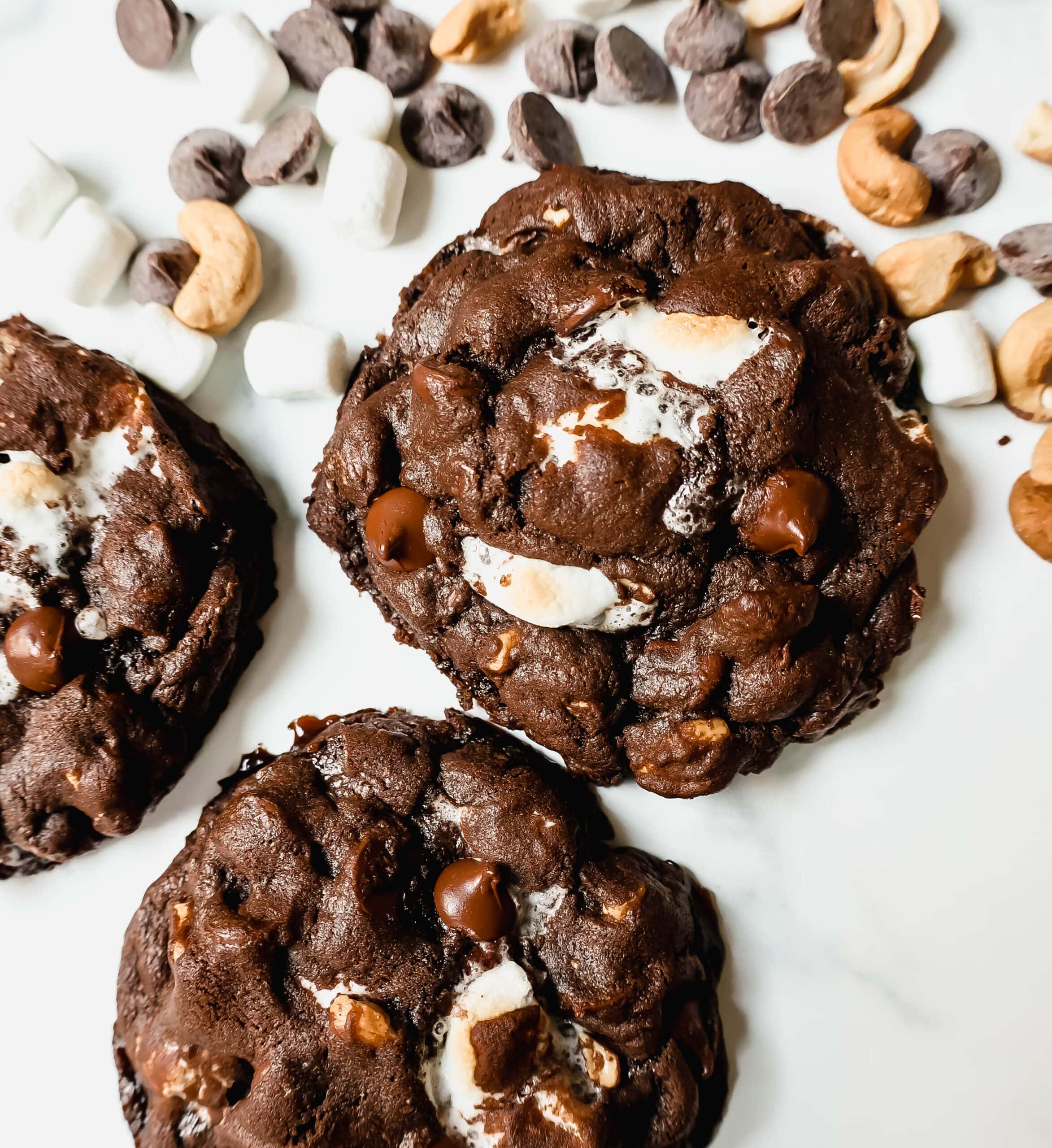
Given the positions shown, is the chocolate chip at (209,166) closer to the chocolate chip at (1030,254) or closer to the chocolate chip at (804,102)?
the chocolate chip at (804,102)

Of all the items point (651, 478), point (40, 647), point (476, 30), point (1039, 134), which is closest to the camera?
point (651, 478)

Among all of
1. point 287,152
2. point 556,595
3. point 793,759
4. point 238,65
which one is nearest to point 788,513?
point 556,595

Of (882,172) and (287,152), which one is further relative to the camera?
(287,152)

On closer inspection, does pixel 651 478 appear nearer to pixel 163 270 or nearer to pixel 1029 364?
pixel 1029 364

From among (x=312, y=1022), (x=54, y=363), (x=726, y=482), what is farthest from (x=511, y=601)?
(x=54, y=363)

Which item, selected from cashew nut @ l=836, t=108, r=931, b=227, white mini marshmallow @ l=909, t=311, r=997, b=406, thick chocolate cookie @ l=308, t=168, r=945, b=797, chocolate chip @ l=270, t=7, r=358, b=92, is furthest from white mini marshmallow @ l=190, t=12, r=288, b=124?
white mini marshmallow @ l=909, t=311, r=997, b=406

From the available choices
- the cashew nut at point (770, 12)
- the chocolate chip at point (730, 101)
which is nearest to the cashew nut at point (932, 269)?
the chocolate chip at point (730, 101)
